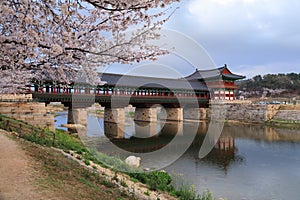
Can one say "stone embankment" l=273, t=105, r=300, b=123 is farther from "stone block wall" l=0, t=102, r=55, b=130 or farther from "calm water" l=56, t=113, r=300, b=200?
"stone block wall" l=0, t=102, r=55, b=130

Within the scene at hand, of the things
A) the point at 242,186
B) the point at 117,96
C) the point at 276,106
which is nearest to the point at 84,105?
the point at 117,96

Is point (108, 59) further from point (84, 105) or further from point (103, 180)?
point (84, 105)

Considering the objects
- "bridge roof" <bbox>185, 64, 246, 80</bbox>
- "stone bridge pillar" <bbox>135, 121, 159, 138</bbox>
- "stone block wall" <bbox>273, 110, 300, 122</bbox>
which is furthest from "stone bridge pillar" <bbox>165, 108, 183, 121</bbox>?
"stone block wall" <bbox>273, 110, 300, 122</bbox>

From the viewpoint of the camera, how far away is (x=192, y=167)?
1067cm

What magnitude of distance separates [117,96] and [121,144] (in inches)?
382

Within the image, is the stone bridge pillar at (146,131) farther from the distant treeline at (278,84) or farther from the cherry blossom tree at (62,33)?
the distant treeline at (278,84)

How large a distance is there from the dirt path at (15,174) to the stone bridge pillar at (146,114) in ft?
83.1

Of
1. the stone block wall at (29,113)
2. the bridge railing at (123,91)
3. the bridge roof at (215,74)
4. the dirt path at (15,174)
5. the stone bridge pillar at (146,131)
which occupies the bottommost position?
the stone bridge pillar at (146,131)

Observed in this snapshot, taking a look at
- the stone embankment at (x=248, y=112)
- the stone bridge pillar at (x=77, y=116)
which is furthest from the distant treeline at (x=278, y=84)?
the stone bridge pillar at (x=77, y=116)

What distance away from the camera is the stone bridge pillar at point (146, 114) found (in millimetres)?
31719

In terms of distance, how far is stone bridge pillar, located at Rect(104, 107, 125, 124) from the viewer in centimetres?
2792

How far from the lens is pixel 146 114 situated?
32188 millimetres

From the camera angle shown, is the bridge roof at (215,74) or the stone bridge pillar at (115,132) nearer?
the stone bridge pillar at (115,132)

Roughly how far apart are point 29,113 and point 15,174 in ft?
31.9
